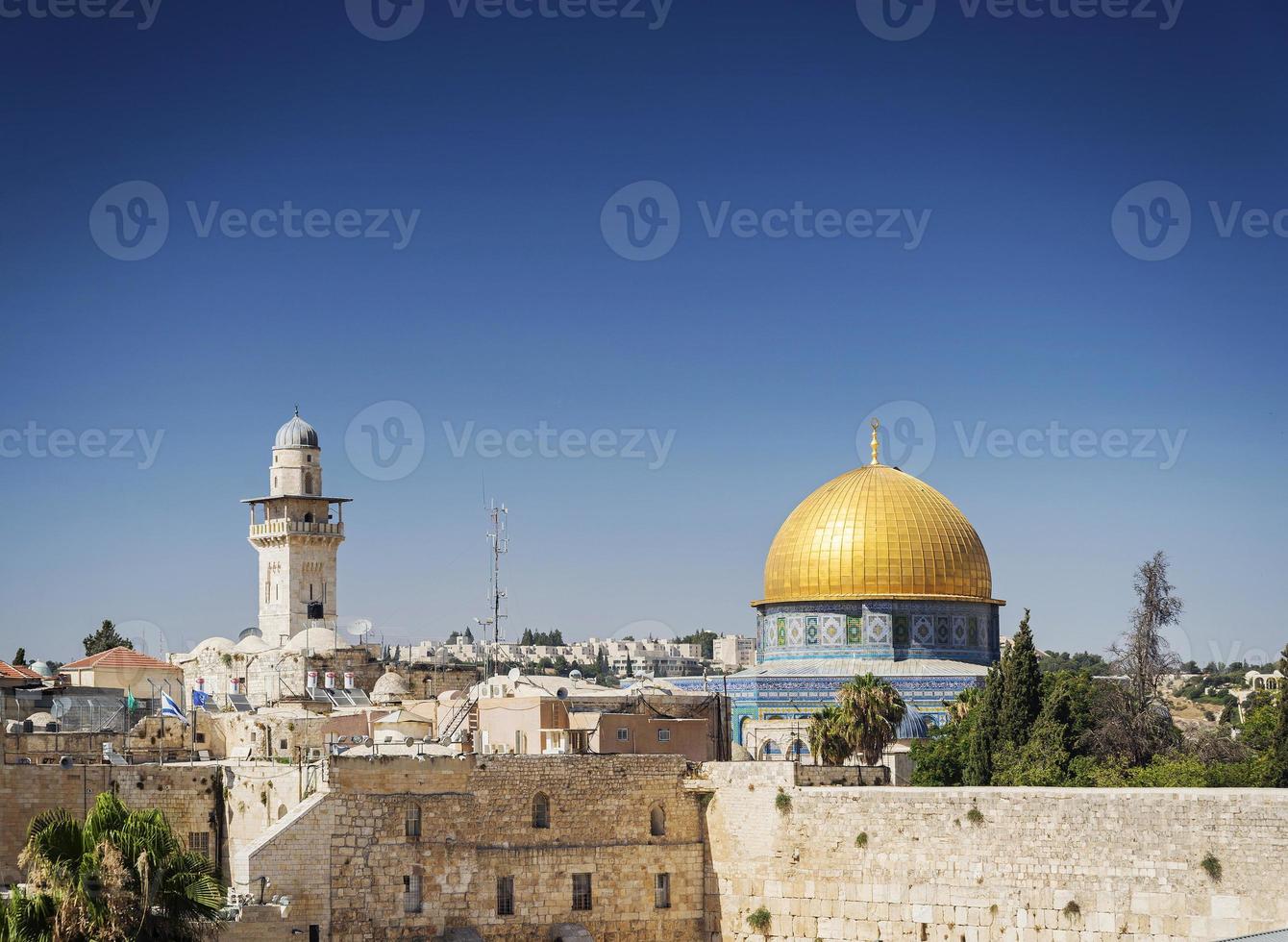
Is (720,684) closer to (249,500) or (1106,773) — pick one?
(249,500)

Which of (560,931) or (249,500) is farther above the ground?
(249,500)

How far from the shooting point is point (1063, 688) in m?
35.5

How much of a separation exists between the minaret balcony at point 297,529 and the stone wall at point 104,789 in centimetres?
2289

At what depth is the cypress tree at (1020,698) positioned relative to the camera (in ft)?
115

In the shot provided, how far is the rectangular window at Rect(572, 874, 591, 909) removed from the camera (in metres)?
27.9

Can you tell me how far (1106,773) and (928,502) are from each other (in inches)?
763

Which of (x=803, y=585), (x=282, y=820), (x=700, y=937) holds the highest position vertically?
(x=803, y=585)

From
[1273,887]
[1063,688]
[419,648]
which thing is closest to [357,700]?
[1063,688]

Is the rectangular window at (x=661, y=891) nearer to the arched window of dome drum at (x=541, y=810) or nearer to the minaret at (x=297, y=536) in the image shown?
the arched window of dome drum at (x=541, y=810)

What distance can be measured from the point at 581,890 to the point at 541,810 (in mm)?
1290

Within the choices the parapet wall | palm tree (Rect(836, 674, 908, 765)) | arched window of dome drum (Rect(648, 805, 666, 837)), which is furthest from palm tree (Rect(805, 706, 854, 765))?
arched window of dome drum (Rect(648, 805, 666, 837))

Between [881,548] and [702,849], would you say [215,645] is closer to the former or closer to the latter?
[881,548]

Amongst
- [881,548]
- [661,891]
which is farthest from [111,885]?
[881,548]

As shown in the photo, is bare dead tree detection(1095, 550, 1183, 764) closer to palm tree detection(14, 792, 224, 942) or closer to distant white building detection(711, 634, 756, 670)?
palm tree detection(14, 792, 224, 942)
